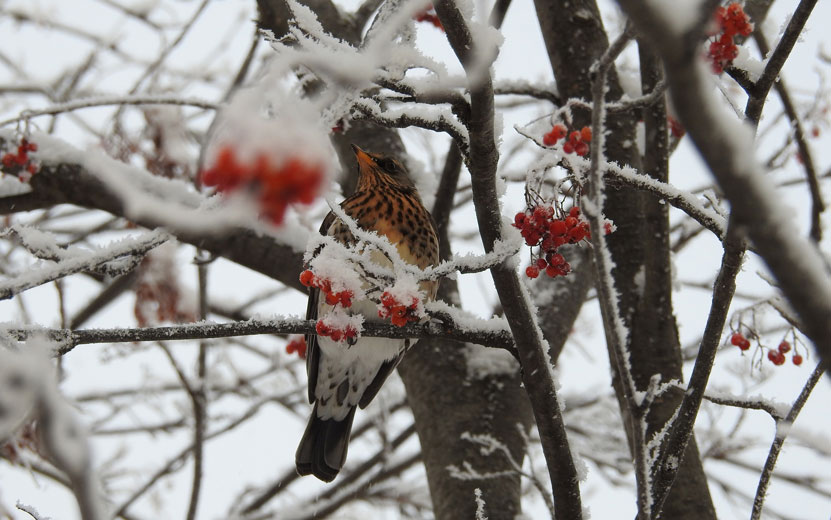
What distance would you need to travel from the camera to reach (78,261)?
77.2 inches

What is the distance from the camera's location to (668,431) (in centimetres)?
198

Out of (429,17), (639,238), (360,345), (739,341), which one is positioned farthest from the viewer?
(360,345)

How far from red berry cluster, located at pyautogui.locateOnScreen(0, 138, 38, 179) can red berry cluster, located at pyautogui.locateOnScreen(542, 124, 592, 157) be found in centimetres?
196

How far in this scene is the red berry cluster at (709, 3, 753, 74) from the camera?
1840 millimetres

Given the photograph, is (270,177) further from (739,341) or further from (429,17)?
(429,17)

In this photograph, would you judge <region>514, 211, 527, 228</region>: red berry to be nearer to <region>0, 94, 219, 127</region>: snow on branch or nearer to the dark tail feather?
<region>0, 94, 219, 127</region>: snow on branch

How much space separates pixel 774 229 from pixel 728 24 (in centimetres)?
136

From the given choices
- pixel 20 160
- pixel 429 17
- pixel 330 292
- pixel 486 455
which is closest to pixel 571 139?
pixel 330 292

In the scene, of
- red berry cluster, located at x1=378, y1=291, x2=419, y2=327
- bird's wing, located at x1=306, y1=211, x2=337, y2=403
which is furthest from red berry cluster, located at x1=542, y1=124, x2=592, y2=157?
bird's wing, located at x1=306, y1=211, x2=337, y2=403

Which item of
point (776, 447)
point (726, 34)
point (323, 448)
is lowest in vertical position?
point (776, 447)

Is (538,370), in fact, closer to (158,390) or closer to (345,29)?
(345,29)

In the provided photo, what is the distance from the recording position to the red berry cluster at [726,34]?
1.84m

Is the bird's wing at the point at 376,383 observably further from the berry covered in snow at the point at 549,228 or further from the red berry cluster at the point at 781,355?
the berry covered in snow at the point at 549,228

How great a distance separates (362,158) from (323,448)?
4.34 feet
